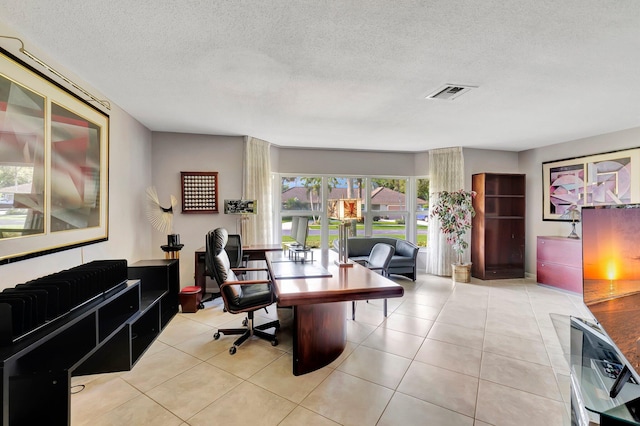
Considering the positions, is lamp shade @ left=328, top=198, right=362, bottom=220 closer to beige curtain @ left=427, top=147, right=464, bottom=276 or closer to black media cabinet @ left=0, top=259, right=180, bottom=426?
black media cabinet @ left=0, top=259, right=180, bottom=426

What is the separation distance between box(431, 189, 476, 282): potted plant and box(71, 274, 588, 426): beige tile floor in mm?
1761

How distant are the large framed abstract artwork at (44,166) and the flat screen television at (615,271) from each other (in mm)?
3191

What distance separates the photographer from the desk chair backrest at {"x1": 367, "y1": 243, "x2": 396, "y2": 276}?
11.1 feet

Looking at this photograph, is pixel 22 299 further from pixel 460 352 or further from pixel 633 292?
pixel 460 352

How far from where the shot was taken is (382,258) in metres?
3.50

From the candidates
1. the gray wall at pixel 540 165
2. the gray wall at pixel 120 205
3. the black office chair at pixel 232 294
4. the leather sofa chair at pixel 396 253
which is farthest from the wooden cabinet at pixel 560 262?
the gray wall at pixel 120 205

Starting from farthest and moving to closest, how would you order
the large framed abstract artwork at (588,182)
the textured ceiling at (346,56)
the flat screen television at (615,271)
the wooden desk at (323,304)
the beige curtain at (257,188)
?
the beige curtain at (257,188) < the large framed abstract artwork at (588,182) < the wooden desk at (323,304) < the textured ceiling at (346,56) < the flat screen television at (615,271)

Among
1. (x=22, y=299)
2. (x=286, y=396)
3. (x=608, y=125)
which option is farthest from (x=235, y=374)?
(x=608, y=125)

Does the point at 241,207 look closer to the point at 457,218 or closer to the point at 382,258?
the point at 382,258

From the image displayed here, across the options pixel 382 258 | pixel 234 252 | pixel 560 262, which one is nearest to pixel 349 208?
pixel 382 258

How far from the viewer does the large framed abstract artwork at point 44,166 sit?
163 centimetres

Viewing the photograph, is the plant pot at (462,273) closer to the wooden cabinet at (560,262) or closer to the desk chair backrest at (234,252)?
the wooden cabinet at (560,262)

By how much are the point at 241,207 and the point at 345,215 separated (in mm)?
2077

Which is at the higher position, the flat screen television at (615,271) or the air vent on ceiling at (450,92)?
the air vent on ceiling at (450,92)
